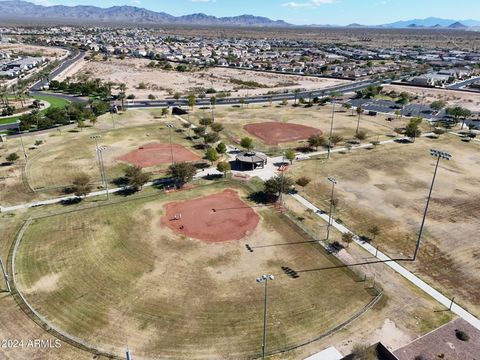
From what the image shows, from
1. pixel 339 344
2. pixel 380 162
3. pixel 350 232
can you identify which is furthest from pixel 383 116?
pixel 339 344

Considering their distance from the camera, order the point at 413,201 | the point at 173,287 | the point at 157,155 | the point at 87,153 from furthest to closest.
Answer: the point at 87,153 < the point at 157,155 < the point at 413,201 < the point at 173,287

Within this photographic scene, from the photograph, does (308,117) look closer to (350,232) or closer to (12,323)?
(350,232)

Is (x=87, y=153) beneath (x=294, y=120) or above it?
beneath

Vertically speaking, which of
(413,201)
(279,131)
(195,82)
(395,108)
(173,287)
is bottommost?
(173,287)

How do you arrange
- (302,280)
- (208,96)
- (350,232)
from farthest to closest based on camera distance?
(208,96) < (350,232) < (302,280)

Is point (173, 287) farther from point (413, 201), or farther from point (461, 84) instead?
point (461, 84)

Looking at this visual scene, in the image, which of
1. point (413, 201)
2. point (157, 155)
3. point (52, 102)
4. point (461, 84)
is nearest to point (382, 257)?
point (413, 201)

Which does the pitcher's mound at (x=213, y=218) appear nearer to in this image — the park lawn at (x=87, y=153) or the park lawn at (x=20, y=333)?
the park lawn at (x=87, y=153)
